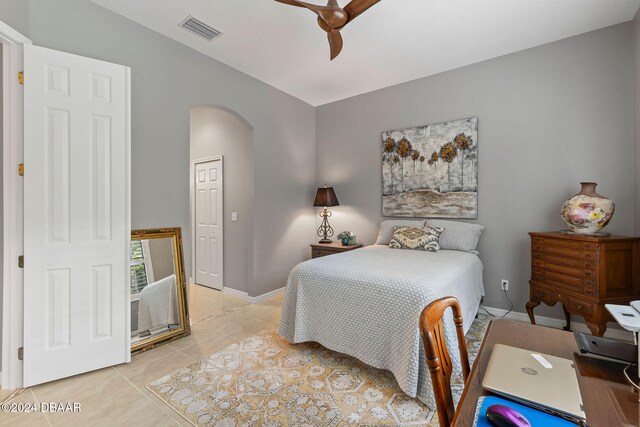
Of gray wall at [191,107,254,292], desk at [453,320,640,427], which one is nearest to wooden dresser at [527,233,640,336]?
desk at [453,320,640,427]

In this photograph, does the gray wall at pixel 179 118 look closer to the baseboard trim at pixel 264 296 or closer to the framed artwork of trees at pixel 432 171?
the baseboard trim at pixel 264 296

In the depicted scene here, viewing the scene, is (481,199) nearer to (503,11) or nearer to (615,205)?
(615,205)

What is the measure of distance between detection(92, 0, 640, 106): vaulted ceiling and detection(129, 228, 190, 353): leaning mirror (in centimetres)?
192

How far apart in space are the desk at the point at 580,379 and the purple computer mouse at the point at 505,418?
5 centimetres

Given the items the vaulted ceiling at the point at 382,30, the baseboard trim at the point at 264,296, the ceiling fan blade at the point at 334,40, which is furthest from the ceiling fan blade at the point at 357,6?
the baseboard trim at the point at 264,296

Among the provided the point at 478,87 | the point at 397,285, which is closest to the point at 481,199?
the point at 478,87

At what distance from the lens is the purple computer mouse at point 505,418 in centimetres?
62

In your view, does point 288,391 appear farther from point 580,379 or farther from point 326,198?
point 326,198

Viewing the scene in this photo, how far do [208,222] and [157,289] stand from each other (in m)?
1.81

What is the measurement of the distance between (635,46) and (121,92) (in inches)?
172

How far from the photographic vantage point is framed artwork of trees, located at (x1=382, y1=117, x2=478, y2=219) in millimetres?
3404

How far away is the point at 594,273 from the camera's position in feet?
7.57

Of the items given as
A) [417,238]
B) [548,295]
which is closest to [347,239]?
[417,238]

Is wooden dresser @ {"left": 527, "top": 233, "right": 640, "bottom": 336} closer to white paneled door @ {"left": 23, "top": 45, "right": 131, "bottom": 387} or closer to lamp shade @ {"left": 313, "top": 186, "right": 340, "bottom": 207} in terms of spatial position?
lamp shade @ {"left": 313, "top": 186, "right": 340, "bottom": 207}
